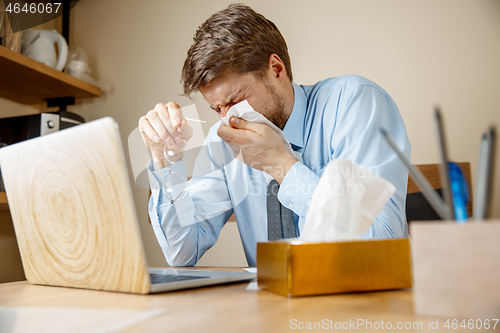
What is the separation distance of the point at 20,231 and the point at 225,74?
0.75 m

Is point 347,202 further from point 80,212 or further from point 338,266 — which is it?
point 80,212

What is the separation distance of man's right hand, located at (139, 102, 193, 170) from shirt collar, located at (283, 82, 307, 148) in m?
0.33

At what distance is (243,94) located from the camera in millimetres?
1177

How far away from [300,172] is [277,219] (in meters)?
0.23

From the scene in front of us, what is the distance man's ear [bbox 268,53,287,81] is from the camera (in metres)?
1.29

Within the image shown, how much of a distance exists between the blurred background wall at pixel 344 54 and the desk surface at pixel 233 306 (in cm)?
117

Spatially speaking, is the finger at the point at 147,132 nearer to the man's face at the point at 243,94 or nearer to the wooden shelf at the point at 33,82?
the man's face at the point at 243,94

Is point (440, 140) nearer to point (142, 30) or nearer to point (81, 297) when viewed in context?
point (81, 297)

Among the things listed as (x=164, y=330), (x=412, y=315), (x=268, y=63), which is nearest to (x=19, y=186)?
(x=164, y=330)

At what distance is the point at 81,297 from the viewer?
0.45 meters

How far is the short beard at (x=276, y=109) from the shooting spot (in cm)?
124

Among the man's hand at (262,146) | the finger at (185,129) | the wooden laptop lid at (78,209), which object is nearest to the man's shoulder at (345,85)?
the man's hand at (262,146)

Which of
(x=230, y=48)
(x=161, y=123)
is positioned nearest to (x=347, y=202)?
(x=161, y=123)

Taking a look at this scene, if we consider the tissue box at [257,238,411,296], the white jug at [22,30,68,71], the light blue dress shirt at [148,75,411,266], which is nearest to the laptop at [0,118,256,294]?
the tissue box at [257,238,411,296]
